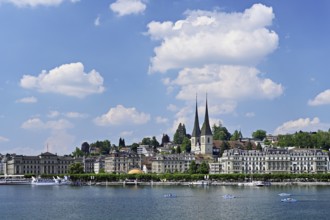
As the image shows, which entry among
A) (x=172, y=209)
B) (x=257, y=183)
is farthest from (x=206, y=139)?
(x=172, y=209)

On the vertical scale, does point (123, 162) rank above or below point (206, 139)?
below

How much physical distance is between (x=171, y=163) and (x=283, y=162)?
34468 millimetres

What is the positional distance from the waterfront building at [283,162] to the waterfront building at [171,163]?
17.9 metres

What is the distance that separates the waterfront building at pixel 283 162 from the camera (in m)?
161

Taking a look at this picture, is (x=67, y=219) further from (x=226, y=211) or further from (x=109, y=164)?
(x=109, y=164)

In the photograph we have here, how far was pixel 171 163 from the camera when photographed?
17838cm

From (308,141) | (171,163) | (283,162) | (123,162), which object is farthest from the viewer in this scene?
(308,141)

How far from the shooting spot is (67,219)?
6034 centimetres

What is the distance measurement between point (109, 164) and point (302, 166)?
6308cm

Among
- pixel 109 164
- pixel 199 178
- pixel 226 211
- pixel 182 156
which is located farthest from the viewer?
pixel 109 164

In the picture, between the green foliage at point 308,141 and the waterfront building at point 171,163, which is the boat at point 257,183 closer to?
the waterfront building at point 171,163

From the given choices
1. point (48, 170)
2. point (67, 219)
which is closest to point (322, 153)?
point (48, 170)

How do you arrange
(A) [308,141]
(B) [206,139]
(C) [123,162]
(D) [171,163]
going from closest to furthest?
1. (D) [171,163]
2. (C) [123,162]
3. (B) [206,139]
4. (A) [308,141]

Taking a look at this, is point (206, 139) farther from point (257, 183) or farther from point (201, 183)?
point (257, 183)
